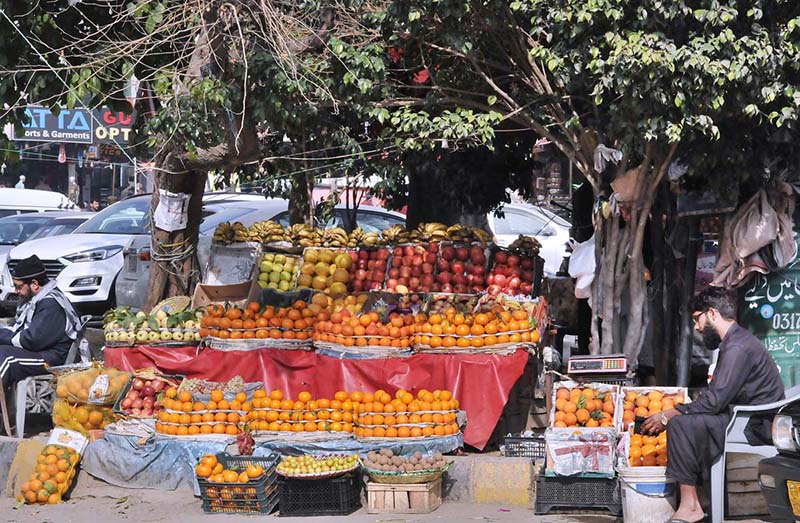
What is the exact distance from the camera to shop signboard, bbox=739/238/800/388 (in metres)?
9.13

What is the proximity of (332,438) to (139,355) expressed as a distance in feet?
8.18

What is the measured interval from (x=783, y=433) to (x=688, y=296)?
402 cm

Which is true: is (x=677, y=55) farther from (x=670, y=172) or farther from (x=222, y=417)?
(x=222, y=417)

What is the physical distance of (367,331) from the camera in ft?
31.1

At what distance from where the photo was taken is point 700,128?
8.02 m

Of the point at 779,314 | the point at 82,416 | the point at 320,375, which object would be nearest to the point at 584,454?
the point at 779,314

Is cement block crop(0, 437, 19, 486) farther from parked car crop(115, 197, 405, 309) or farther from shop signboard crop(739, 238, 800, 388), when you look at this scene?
shop signboard crop(739, 238, 800, 388)

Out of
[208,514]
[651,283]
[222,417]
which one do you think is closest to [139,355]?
[222,417]

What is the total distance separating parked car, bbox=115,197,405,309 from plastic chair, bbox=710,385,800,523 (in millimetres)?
7319

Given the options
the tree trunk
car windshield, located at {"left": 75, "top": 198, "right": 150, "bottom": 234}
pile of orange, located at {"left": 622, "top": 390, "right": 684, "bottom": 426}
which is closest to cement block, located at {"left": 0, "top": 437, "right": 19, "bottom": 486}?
the tree trunk

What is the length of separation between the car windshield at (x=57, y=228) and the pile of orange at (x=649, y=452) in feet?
41.6

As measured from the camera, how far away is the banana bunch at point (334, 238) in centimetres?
1137

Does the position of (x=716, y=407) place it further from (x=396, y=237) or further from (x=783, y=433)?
(x=396, y=237)

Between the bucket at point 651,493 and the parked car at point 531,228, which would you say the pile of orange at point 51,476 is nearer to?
the bucket at point 651,493
